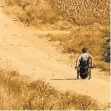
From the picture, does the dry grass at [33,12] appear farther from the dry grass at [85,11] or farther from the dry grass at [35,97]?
the dry grass at [35,97]

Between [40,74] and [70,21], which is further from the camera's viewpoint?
[70,21]

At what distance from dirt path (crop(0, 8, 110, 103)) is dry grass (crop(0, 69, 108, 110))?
35.6 inches

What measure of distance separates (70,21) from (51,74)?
12.7 meters

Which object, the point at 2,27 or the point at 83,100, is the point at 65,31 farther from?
the point at 83,100

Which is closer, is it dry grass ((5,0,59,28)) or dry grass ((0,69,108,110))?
dry grass ((0,69,108,110))

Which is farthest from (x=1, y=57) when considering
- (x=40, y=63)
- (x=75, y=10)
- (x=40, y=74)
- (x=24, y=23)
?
(x=75, y=10)

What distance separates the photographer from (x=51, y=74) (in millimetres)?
17828

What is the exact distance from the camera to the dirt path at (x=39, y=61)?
16031 millimetres

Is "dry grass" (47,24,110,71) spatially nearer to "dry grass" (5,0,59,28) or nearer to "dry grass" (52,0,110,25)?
Answer: "dry grass" (52,0,110,25)

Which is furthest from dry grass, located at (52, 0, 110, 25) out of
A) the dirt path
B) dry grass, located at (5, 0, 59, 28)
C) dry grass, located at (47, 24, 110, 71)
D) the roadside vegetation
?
the dirt path

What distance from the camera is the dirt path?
16031 millimetres

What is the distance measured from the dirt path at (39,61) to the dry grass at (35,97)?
905 mm

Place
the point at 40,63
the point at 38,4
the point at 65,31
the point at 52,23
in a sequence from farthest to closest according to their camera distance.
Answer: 1. the point at 38,4
2. the point at 52,23
3. the point at 65,31
4. the point at 40,63

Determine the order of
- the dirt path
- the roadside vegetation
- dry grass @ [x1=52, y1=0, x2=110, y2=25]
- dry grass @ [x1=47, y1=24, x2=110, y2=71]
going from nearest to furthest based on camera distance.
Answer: the dirt path < dry grass @ [x1=47, y1=24, x2=110, y2=71] < the roadside vegetation < dry grass @ [x1=52, y1=0, x2=110, y2=25]
